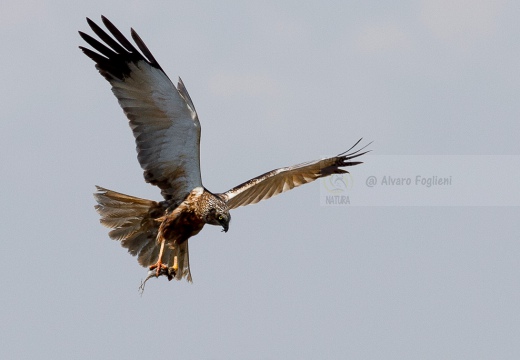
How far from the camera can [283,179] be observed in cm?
1554

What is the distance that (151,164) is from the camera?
13.9m

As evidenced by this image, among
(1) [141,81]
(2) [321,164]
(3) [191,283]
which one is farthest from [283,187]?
(1) [141,81]

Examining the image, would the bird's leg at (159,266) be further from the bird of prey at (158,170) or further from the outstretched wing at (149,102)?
the outstretched wing at (149,102)

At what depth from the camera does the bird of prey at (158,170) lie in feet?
44.4

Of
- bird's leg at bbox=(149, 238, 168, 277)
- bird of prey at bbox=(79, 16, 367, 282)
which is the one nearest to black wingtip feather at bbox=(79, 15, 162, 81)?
bird of prey at bbox=(79, 16, 367, 282)

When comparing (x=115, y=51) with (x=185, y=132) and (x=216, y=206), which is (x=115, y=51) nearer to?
(x=185, y=132)

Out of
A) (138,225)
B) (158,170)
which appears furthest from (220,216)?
(138,225)

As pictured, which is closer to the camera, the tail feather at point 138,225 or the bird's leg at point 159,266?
the bird's leg at point 159,266

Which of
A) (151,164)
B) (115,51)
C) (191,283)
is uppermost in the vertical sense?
(115,51)

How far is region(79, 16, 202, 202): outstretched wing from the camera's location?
44.2 ft

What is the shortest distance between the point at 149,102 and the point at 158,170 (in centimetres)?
90

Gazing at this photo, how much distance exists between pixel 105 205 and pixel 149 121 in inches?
62.2

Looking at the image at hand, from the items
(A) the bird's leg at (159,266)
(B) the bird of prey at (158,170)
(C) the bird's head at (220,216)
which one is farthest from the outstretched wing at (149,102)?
(A) the bird's leg at (159,266)

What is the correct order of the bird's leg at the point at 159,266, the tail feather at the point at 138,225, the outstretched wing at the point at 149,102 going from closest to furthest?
the outstretched wing at the point at 149,102 → the bird's leg at the point at 159,266 → the tail feather at the point at 138,225
